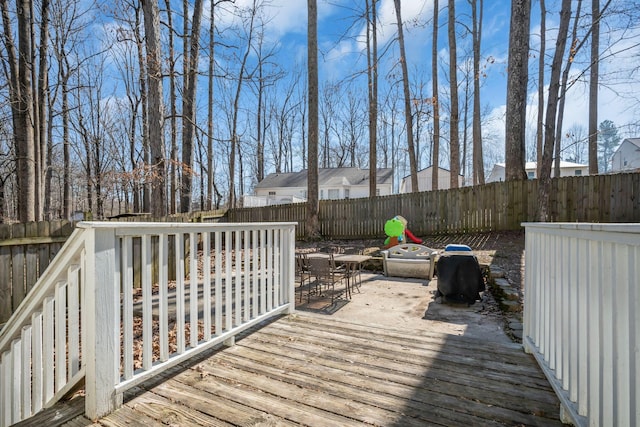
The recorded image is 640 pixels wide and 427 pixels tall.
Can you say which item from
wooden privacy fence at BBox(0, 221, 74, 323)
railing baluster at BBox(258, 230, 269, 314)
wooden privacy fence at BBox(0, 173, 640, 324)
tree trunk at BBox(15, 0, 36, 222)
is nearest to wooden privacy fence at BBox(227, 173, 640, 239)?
wooden privacy fence at BBox(0, 173, 640, 324)

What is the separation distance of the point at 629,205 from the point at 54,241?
39.8 feet

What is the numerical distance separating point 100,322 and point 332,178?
2545 centimetres

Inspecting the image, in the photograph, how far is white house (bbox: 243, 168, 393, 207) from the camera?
86.7 ft

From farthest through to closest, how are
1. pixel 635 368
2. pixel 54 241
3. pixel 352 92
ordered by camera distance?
pixel 352 92
pixel 54 241
pixel 635 368

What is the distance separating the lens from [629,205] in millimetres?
8078

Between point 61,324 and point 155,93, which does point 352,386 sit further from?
point 155,93

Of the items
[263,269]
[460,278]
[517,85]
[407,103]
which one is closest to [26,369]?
[263,269]

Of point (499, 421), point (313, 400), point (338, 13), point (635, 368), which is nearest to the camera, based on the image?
point (635, 368)

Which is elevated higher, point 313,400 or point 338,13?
point 338,13

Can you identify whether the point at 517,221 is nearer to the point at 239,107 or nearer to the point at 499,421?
the point at 499,421

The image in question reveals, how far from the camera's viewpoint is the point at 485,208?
30.7 ft

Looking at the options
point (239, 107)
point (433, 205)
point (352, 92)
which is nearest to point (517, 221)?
point (433, 205)

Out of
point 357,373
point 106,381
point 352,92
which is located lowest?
point 357,373

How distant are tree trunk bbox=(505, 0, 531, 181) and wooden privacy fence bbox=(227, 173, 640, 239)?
0.68 metres
